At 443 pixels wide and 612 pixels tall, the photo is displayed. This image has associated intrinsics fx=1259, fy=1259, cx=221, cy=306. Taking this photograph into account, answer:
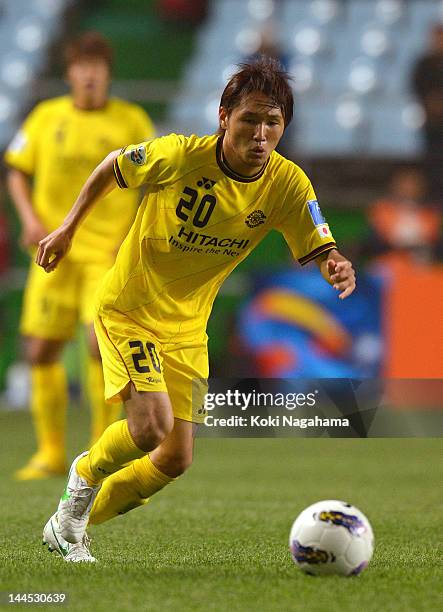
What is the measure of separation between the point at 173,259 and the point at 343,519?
41.2 inches

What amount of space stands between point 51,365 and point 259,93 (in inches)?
136

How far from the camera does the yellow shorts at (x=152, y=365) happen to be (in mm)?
4129

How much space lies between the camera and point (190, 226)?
164 inches

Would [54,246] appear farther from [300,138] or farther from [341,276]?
[300,138]

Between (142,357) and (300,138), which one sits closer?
(142,357)

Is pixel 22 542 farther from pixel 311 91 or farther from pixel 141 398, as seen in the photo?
pixel 311 91

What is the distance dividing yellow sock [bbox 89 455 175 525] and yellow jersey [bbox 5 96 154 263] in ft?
9.17

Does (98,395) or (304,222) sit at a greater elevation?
(304,222)

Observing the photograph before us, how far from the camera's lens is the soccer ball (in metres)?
3.82

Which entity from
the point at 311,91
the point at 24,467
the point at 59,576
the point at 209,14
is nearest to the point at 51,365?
the point at 24,467

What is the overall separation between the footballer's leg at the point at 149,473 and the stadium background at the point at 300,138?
93 cm

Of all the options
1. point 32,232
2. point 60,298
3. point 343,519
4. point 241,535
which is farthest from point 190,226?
point 60,298

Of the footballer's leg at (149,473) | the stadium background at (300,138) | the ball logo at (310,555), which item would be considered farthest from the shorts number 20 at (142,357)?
the stadium background at (300,138)

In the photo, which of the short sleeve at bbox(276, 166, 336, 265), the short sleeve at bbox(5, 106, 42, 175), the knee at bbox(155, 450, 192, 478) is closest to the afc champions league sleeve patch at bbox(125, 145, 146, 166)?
the short sleeve at bbox(276, 166, 336, 265)
